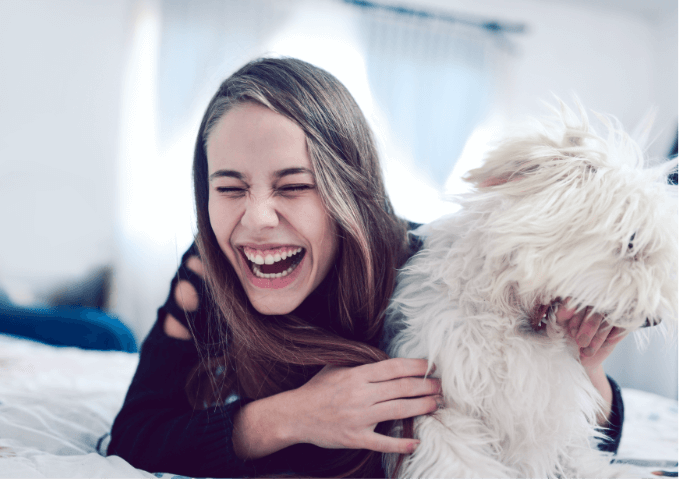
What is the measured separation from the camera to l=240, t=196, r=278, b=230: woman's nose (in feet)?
2.35

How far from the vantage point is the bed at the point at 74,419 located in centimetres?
74

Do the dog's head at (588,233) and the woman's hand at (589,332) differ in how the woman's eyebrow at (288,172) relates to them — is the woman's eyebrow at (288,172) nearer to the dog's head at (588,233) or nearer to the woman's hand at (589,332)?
the dog's head at (588,233)

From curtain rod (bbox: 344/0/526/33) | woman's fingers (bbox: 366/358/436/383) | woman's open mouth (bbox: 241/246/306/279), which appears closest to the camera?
woman's fingers (bbox: 366/358/436/383)

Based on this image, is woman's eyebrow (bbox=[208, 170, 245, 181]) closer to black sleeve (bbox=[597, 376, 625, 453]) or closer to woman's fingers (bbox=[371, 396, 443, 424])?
woman's fingers (bbox=[371, 396, 443, 424])

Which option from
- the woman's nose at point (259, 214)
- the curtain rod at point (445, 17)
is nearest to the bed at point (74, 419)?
the woman's nose at point (259, 214)

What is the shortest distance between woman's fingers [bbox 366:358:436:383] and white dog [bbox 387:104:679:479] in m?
0.02

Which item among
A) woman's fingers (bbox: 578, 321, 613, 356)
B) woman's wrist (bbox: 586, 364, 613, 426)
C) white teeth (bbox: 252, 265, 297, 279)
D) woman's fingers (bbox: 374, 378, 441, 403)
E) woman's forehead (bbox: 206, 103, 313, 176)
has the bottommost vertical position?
woman's wrist (bbox: 586, 364, 613, 426)

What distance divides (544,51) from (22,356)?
3461mm

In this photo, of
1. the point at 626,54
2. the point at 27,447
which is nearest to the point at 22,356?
the point at 27,447

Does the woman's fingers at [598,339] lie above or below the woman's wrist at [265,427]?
above

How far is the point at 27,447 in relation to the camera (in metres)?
0.86

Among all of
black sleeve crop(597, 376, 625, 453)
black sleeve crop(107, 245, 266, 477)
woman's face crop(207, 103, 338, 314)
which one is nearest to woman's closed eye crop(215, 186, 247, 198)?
woman's face crop(207, 103, 338, 314)

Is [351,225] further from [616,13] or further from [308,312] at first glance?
[616,13]

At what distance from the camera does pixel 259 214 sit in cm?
72
